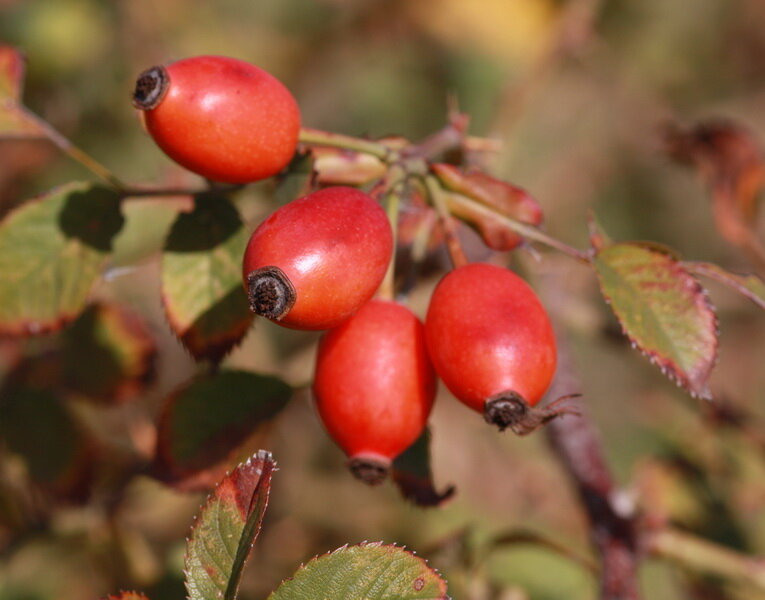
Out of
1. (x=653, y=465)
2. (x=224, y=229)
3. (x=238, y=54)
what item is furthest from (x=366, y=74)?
(x=224, y=229)

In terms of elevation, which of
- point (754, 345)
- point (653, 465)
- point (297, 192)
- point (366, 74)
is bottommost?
point (754, 345)

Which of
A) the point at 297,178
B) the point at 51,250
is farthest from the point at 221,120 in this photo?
the point at 51,250

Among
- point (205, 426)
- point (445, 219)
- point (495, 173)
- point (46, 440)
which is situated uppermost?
point (445, 219)

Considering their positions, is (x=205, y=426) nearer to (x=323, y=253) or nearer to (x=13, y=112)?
(x=323, y=253)

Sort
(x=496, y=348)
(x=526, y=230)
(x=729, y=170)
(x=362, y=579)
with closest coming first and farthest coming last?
(x=362, y=579) < (x=496, y=348) < (x=526, y=230) < (x=729, y=170)

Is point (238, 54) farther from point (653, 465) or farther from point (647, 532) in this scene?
point (647, 532)

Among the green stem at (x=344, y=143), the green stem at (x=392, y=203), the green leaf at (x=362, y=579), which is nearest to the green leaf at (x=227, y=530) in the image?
the green leaf at (x=362, y=579)
